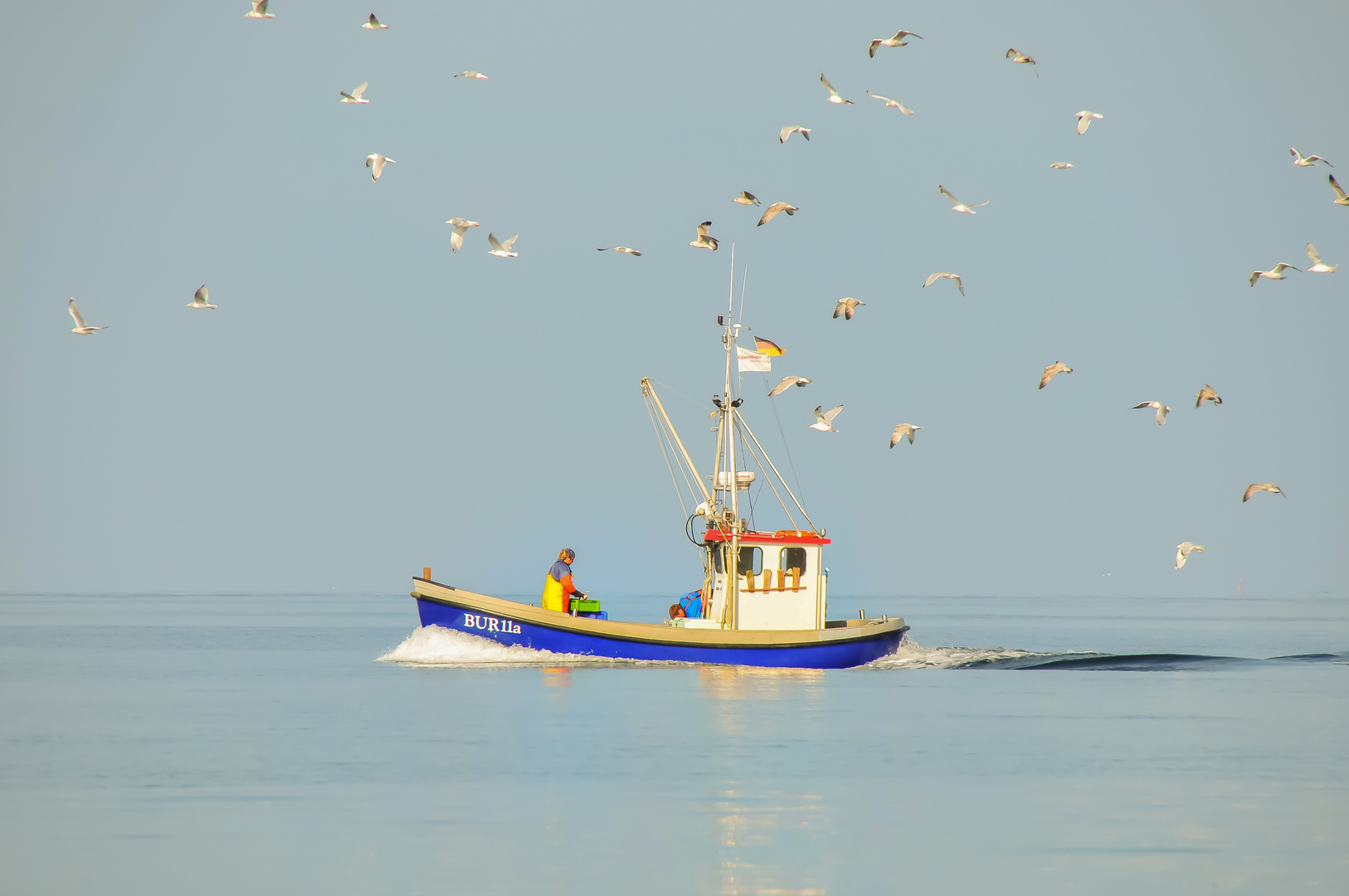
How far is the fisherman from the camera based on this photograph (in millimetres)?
32844

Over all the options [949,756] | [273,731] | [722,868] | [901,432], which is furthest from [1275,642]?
Answer: [722,868]

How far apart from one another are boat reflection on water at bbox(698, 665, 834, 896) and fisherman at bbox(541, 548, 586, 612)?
5743 millimetres

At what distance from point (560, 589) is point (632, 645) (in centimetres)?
233

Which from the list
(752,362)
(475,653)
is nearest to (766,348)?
(752,362)

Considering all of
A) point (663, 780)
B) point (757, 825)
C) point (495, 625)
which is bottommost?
point (663, 780)

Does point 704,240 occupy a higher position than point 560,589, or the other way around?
point 704,240

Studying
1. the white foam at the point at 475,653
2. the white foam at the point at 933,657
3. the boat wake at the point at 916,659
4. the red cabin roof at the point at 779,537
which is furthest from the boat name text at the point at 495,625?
the white foam at the point at 933,657

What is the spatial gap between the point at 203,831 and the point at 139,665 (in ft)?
93.9

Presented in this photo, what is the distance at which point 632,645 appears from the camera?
31.9 m

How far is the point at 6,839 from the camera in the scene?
52.9ft

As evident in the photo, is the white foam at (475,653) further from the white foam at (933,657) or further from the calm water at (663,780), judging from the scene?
the white foam at (933,657)

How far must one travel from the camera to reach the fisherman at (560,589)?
32844 millimetres

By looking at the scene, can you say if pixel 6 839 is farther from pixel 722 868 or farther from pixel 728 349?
pixel 728 349

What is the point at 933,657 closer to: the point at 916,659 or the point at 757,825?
the point at 916,659
